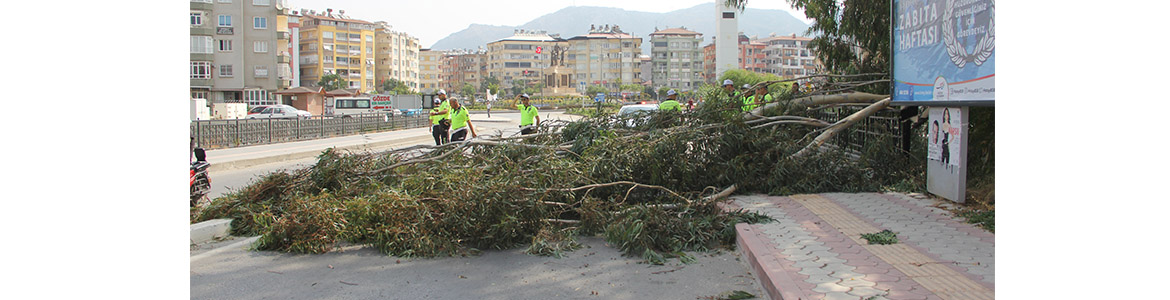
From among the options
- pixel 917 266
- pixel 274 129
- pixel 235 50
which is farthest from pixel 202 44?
pixel 917 266

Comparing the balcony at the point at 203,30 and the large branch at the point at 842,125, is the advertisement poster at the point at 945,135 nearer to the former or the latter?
the large branch at the point at 842,125

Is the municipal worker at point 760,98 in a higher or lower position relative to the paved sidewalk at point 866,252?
higher

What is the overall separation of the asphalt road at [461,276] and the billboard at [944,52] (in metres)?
2.60

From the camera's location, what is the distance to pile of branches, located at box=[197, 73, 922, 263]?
6.75 metres

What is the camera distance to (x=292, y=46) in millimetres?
116875

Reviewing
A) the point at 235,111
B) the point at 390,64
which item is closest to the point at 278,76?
the point at 235,111

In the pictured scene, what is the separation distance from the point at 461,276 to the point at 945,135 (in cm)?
496

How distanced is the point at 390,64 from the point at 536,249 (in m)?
146

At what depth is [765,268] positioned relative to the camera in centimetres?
539

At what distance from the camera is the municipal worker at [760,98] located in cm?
1118

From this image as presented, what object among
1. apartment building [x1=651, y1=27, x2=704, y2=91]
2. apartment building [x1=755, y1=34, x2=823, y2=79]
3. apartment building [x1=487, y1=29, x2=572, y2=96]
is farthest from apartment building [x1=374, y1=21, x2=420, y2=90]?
apartment building [x1=755, y1=34, x2=823, y2=79]

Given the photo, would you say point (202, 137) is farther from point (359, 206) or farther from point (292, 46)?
point (292, 46)

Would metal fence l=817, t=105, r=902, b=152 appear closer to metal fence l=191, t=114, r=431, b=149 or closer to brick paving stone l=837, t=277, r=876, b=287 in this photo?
brick paving stone l=837, t=277, r=876, b=287

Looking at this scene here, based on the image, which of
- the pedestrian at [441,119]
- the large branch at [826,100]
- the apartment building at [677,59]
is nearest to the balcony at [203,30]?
the pedestrian at [441,119]
